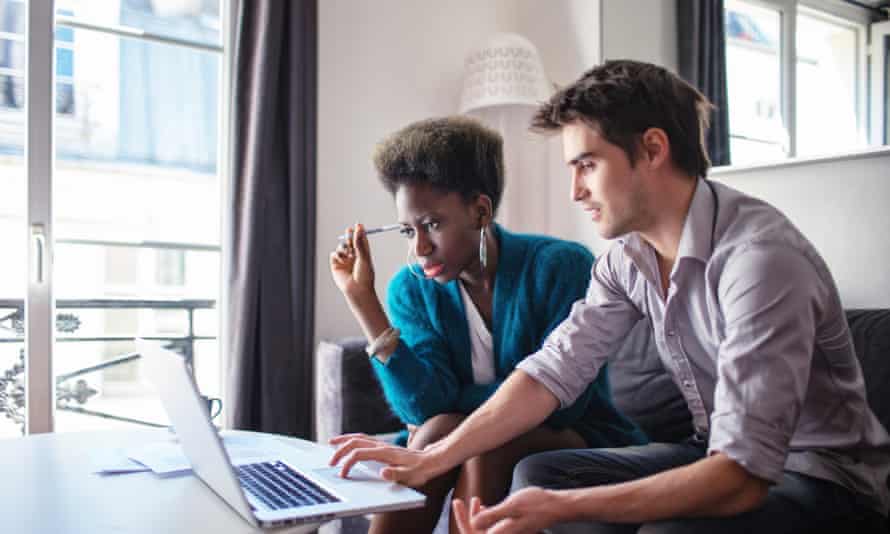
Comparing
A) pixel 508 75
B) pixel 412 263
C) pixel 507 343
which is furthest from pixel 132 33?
pixel 507 343

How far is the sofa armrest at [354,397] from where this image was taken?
2133 millimetres

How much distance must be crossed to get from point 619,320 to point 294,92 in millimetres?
1754

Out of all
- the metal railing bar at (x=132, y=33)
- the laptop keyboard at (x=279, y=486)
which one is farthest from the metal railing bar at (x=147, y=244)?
the laptop keyboard at (x=279, y=486)

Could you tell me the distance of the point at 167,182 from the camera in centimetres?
276

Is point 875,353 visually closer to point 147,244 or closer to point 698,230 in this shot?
point 698,230

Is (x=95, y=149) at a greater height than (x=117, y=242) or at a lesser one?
greater

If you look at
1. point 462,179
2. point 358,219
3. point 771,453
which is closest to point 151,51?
point 358,219

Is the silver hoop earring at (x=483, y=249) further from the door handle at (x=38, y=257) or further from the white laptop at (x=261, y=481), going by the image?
the door handle at (x=38, y=257)

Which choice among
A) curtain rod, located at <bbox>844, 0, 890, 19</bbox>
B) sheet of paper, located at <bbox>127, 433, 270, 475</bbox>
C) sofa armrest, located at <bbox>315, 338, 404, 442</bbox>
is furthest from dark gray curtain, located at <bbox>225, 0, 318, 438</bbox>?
curtain rod, located at <bbox>844, 0, 890, 19</bbox>

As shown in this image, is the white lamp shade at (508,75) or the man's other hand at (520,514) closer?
the man's other hand at (520,514)

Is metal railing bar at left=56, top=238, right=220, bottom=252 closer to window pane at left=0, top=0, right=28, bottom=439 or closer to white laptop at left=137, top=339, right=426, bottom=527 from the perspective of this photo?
window pane at left=0, top=0, right=28, bottom=439

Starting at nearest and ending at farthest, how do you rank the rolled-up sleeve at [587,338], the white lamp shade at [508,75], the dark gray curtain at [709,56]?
the rolled-up sleeve at [587,338] → the dark gray curtain at [709,56] → the white lamp shade at [508,75]

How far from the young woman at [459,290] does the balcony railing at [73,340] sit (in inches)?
40.1

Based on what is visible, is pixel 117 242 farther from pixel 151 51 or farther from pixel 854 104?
pixel 854 104
